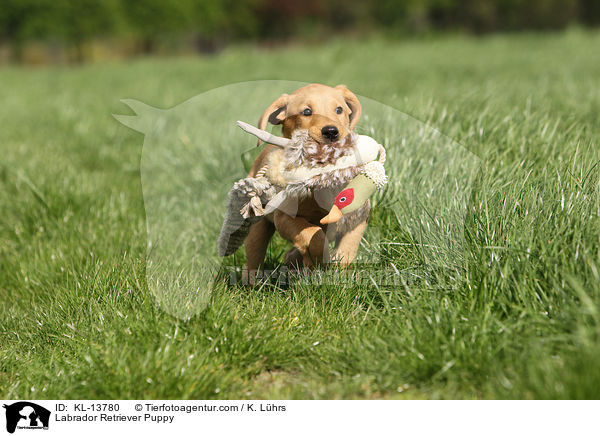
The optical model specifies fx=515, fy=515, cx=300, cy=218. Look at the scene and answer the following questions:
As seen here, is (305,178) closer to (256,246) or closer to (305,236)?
(305,236)

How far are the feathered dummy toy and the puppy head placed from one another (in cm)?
5

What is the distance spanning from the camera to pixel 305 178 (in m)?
2.11

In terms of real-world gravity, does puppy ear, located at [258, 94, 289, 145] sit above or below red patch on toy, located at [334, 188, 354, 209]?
above

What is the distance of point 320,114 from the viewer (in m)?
2.10

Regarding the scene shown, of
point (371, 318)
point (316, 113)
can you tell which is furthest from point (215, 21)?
point (371, 318)

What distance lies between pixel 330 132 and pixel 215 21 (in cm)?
3661

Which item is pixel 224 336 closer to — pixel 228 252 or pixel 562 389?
pixel 228 252

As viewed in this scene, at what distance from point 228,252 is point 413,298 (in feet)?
3.00

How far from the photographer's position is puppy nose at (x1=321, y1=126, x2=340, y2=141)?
2.05 meters
